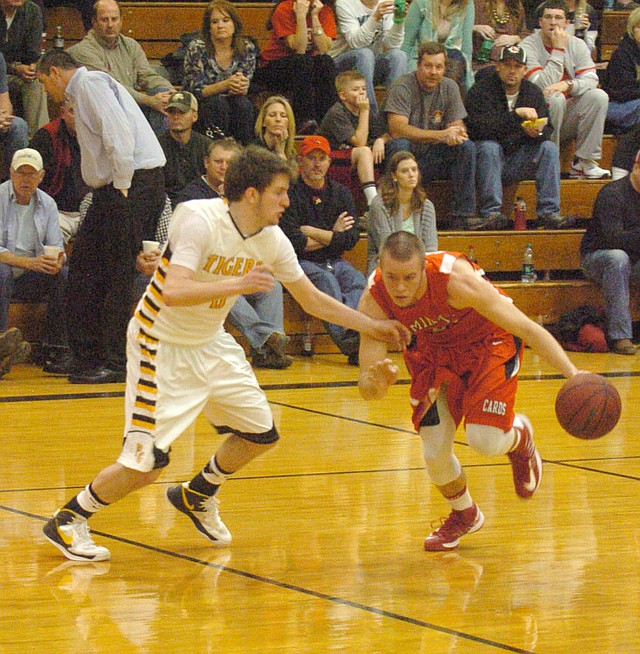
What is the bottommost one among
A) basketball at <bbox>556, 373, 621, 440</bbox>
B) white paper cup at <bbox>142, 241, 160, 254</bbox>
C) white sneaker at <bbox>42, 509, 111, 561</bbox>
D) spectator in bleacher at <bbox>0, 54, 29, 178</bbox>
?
white sneaker at <bbox>42, 509, 111, 561</bbox>

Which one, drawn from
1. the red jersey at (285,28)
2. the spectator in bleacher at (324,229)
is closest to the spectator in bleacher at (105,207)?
the spectator in bleacher at (324,229)

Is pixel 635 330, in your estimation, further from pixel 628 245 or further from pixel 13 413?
pixel 13 413

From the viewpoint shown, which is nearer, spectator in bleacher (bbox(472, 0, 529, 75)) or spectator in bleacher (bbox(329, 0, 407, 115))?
spectator in bleacher (bbox(329, 0, 407, 115))

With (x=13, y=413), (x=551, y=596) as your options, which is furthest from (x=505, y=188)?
(x=551, y=596)

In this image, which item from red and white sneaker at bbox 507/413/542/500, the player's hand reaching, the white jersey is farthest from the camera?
red and white sneaker at bbox 507/413/542/500

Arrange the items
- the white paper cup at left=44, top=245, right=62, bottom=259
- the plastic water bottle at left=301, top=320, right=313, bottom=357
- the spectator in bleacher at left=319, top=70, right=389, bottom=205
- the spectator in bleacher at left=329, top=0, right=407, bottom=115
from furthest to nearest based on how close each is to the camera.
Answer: the spectator in bleacher at left=329, top=0, right=407, bottom=115 < the spectator in bleacher at left=319, top=70, right=389, bottom=205 < the plastic water bottle at left=301, top=320, right=313, bottom=357 < the white paper cup at left=44, top=245, right=62, bottom=259

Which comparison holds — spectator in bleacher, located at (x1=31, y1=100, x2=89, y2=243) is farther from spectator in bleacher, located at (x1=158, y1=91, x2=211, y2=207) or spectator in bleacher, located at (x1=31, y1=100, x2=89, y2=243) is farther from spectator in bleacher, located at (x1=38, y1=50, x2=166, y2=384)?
spectator in bleacher, located at (x1=38, y1=50, x2=166, y2=384)

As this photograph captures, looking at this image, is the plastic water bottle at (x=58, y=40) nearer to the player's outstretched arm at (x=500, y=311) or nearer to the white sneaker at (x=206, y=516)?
the white sneaker at (x=206, y=516)

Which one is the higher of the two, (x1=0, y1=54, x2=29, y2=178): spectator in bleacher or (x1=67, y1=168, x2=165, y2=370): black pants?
(x1=0, y1=54, x2=29, y2=178): spectator in bleacher

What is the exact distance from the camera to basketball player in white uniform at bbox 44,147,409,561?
13.9ft

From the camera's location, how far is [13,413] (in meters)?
7.11

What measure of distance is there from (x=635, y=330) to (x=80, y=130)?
A: 4.98 meters

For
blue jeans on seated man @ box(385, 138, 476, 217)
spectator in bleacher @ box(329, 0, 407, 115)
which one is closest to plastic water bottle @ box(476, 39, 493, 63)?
spectator in bleacher @ box(329, 0, 407, 115)

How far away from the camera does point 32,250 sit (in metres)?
8.45
